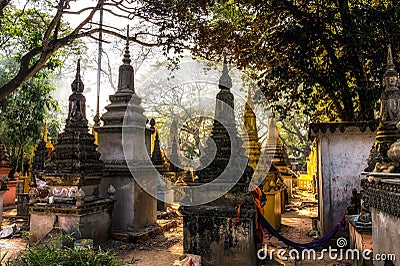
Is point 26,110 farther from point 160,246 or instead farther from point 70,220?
point 160,246

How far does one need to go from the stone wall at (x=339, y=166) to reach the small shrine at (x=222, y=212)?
3.96 metres

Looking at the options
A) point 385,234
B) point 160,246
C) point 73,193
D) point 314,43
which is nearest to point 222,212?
point 385,234

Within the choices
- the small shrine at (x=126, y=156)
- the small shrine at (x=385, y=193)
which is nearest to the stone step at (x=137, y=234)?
the small shrine at (x=126, y=156)

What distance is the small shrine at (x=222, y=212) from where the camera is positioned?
6.76 metres

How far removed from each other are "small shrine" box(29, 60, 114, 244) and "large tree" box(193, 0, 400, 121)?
5698 mm

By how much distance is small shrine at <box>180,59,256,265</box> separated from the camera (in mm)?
6762

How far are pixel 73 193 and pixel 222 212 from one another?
3948 mm

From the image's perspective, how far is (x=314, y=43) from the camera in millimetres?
11195

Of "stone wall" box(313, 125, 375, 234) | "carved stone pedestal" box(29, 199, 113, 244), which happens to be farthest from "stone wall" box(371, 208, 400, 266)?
"carved stone pedestal" box(29, 199, 113, 244)

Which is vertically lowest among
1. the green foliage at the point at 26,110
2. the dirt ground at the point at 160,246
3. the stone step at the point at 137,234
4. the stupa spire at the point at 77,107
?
the dirt ground at the point at 160,246

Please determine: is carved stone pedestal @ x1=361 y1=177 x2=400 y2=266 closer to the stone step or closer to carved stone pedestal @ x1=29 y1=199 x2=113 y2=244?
carved stone pedestal @ x1=29 y1=199 x2=113 y2=244

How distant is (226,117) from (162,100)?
65.8ft

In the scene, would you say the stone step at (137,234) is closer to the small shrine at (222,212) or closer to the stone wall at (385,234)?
the small shrine at (222,212)

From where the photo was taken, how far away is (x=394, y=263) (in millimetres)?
3904
